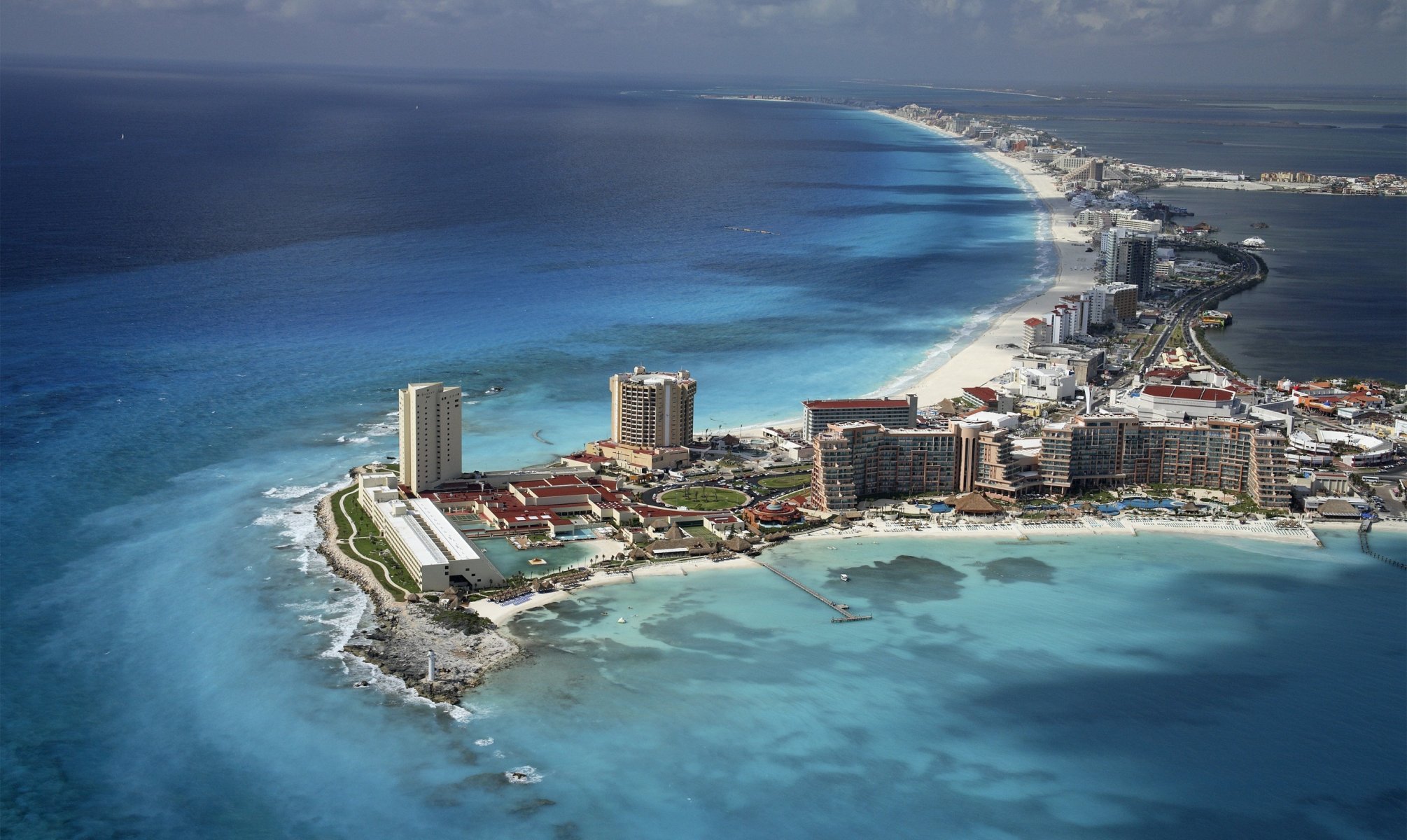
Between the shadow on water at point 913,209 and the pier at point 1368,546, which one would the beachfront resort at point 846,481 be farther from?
the shadow on water at point 913,209

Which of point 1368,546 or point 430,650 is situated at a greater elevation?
point 1368,546

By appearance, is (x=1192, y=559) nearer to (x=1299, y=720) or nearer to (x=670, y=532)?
(x=1299, y=720)

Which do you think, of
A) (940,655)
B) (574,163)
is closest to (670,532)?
(940,655)

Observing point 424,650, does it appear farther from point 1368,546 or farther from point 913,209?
point 913,209

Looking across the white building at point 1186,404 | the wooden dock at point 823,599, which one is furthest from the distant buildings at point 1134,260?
the wooden dock at point 823,599

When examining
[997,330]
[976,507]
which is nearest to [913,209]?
[997,330]

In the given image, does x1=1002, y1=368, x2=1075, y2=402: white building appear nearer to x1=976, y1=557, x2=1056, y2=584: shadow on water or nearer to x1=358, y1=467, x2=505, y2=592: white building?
x1=976, y1=557, x2=1056, y2=584: shadow on water
